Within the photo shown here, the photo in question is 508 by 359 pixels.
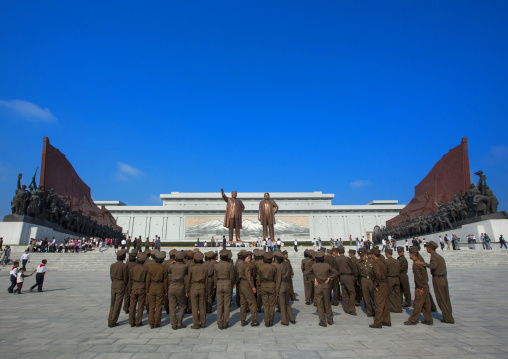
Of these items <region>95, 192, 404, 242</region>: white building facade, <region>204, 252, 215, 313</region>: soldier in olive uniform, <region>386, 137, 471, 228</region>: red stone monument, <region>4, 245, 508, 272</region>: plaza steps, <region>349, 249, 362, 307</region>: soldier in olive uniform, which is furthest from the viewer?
<region>95, 192, 404, 242</region>: white building facade

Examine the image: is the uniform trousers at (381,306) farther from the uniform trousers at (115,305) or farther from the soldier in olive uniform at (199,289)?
the uniform trousers at (115,305)

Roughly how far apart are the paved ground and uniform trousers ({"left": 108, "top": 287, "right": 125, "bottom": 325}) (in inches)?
5.6

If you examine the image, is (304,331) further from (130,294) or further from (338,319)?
(130,294)

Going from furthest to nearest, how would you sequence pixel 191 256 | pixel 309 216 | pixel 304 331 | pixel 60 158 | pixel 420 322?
pixel 309 216 → pixel 60 158 → pixel 191 256 → pixel 420 322 → pixel 304 331

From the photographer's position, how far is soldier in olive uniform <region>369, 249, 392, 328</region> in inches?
173

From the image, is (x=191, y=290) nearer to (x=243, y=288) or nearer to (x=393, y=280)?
(x=243, y=288)

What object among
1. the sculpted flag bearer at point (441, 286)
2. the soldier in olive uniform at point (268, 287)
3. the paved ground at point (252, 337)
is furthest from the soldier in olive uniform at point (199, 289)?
the sculpted flag bearer at point (441, 286)

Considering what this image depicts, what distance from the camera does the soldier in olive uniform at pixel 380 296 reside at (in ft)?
14.5

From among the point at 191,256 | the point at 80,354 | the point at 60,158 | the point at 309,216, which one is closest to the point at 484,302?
the point at 191,256

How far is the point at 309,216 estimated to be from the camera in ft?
154

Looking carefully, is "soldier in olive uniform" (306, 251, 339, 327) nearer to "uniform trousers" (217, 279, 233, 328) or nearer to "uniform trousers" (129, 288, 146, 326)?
"uniform trousers" (217, 279, 233, 328)

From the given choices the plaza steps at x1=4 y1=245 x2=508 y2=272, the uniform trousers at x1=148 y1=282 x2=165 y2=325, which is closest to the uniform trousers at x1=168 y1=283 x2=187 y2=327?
the uniform trousers at x1=148 y1=282 x2=165 y2=325

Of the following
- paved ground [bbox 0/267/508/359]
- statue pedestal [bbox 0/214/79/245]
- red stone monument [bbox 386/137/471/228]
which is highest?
red stone monument [bbox 386/137/471/228]

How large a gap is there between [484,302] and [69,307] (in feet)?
25.7
